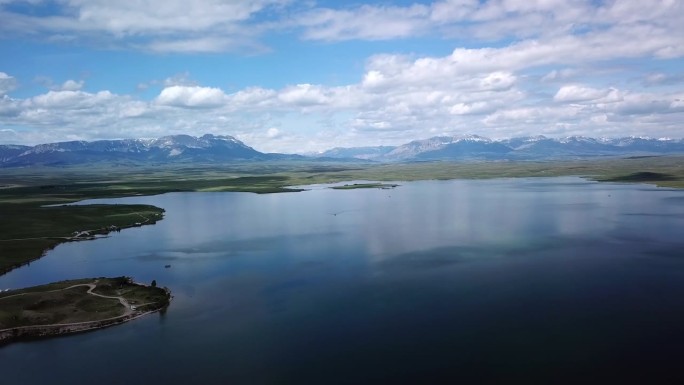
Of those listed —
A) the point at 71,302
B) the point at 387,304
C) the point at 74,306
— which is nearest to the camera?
the point at 387,304

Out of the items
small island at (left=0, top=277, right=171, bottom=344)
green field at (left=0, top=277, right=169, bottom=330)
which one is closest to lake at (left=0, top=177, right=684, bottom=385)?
small island at (left=0, top=277, right=171, bottom=344)

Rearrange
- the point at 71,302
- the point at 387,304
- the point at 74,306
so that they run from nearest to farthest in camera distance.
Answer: the point at 387,304
the point at 74,306
the point at 71,302

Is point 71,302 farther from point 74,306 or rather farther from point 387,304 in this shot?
point 387,304

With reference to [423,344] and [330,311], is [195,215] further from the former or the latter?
[423,344]

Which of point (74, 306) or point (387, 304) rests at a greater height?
point (74, 306)

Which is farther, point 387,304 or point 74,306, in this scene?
point 74,306

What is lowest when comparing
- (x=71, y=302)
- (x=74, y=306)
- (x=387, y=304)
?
(x=387, y=304)

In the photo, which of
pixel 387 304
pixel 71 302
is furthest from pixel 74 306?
pixel 387 304

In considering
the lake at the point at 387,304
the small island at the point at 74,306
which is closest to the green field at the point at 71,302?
the small island at the point at 74,306
